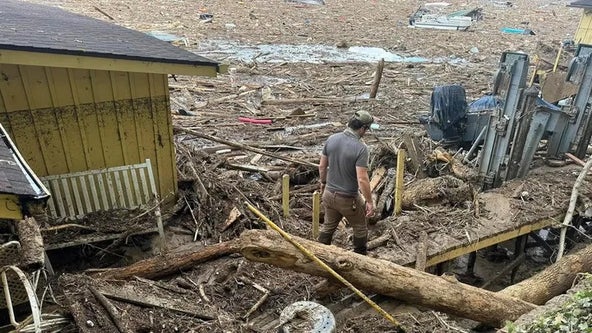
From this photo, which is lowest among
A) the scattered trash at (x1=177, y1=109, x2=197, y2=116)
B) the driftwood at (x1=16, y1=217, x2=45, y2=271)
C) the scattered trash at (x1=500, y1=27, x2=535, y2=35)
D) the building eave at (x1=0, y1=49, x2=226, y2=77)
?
the scattered trash at (x1=177, y1=109, x2=197, y2=116)

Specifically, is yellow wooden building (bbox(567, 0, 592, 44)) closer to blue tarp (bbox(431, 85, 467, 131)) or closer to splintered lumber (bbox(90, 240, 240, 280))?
blue tarp (bbox(431, 85, 467, 131))

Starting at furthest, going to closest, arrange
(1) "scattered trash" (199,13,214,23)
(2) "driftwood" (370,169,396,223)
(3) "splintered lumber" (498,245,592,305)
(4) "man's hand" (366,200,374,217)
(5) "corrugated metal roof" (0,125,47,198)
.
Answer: (1) "scattered trash" (199,13,214,23)
(2) "driftwood" (370,169,396,223)
(3) "splintered lumber" (498,245,592,305)
(4) "man's hand" (366,200,374,217)
(5) "corrugated metal roof" (0,125,47,198)

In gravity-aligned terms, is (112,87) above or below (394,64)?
above

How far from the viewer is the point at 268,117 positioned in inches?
526

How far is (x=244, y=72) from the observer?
18.7 meters

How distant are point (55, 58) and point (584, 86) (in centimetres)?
938

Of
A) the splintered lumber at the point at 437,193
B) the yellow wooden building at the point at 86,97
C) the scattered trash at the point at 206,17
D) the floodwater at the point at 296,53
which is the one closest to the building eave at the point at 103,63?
the yellow wooden building at the point at 86,97

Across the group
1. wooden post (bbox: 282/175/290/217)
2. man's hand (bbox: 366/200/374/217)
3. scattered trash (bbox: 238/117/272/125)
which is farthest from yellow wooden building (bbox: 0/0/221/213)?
scattered trash (bbox: 238/117/272/125)

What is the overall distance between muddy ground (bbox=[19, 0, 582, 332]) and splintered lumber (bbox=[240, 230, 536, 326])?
0.29 metres

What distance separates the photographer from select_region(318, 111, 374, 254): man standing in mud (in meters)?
5.24

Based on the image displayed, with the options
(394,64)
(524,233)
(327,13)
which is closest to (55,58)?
(524,233)

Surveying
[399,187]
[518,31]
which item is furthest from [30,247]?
[518,31]

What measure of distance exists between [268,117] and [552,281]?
9.32 m

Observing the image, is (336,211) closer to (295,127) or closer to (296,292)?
(296,292)
